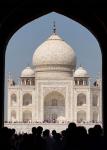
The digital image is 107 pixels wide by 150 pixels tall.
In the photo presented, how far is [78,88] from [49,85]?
2.75m

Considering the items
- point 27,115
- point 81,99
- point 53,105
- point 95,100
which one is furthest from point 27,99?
point 95,100

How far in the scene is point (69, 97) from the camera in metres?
58.0

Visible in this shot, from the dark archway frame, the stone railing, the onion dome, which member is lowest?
the stone railing

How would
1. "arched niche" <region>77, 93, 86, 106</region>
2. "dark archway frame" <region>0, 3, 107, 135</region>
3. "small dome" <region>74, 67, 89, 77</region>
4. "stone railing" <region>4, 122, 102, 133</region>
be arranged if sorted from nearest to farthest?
"dark archway frame" <region>0, 3, 107, 135</region> → "stone railing" <region>4, 122, 102, 133</region> → "arched niche" <region>77, 93, 86, 106</region> → "small dome" <region>74, 67, 89, 77</region>

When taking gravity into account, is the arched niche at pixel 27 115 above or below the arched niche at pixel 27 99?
below

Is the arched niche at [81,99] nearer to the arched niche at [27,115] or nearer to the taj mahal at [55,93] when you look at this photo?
the taj mahal at [55,93]

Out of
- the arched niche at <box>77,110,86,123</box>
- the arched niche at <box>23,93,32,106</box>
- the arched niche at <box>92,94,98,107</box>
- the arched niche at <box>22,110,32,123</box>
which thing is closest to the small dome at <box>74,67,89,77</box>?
the arched niche at <box>92,94,98,107</box>

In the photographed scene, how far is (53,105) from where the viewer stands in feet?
193

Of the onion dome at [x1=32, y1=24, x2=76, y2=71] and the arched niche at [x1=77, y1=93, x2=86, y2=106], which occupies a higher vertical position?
the onion dome at [x1=32, y1=24, x2=76, y2=71]

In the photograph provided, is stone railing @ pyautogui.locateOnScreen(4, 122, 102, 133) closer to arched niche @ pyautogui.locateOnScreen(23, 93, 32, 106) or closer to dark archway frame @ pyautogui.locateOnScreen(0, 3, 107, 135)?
arched niche @ pyautogui.locateOnScreen(23, 93, 32, 106)

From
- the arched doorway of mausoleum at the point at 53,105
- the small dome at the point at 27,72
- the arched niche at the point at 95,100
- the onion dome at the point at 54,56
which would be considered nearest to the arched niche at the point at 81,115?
the arched niche at the point at 95,100

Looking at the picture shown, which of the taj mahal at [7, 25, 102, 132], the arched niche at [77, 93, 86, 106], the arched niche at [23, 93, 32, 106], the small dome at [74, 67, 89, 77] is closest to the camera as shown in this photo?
the taj mahal at [7, 25, 102, 132]

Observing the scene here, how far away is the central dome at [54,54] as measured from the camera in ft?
194

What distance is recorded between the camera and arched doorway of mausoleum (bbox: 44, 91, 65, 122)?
2282 inches
